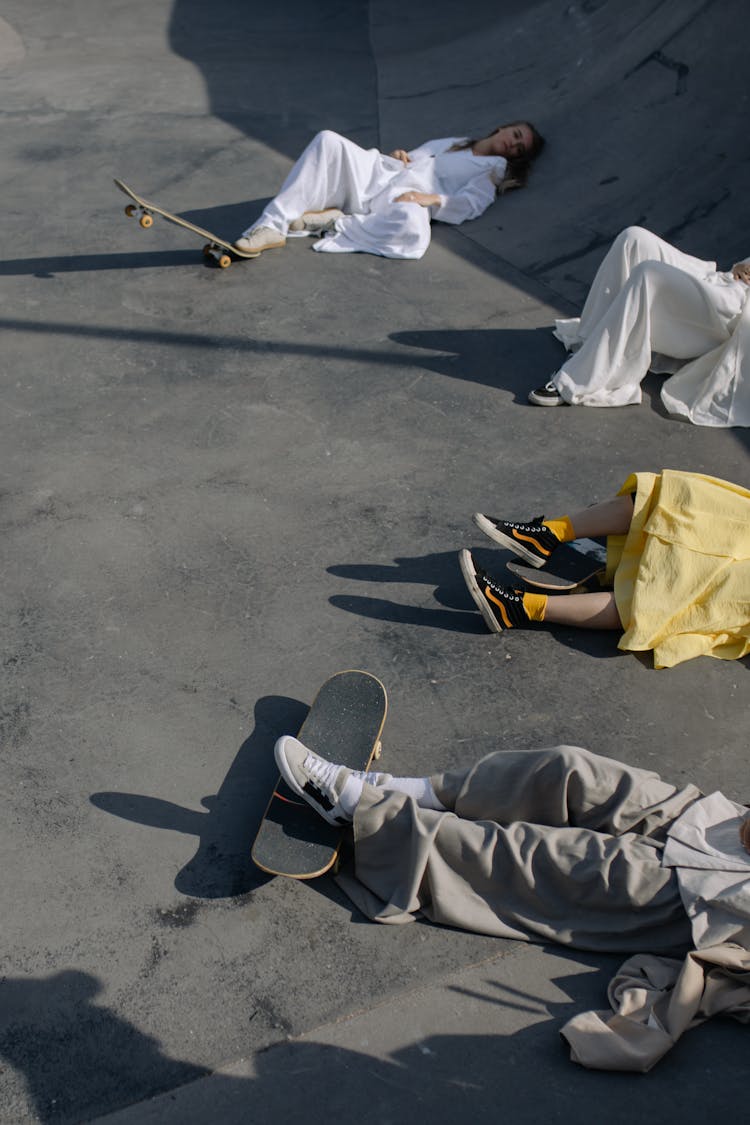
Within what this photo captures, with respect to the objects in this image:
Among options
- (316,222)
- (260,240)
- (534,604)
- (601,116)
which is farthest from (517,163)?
(534,604)

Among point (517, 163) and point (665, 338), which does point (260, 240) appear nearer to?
point (517, 163)

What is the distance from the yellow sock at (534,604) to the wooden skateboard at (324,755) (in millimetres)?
716

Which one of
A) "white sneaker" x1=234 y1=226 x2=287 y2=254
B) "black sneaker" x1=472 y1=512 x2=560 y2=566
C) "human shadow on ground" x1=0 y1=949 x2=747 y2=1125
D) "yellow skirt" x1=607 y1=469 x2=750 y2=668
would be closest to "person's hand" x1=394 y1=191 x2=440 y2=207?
"white sneaker" x1=234 y1=226 x2=287 y2=254

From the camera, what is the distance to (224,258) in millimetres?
6750

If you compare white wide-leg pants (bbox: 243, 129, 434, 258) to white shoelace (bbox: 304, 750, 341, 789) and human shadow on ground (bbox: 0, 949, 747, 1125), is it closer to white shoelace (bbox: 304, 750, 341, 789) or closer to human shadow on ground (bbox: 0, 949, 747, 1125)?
white shoelace (bbox: 304, 750, 341, 789)

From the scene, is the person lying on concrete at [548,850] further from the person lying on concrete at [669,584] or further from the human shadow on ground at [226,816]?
the person lying on concrete at [669,584]

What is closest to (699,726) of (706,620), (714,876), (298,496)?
(706,620)

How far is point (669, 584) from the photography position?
13.0ft

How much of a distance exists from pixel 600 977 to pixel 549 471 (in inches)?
106

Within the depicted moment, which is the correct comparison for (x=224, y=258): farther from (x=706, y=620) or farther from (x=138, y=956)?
(x=138, y=956)

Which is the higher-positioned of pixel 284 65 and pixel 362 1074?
pixel 284 65

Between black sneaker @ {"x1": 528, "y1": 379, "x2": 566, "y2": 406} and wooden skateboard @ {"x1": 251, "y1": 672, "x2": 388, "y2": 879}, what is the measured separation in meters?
2.35

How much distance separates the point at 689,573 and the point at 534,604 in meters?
0.60

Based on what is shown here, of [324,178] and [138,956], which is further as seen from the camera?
[324,178]
